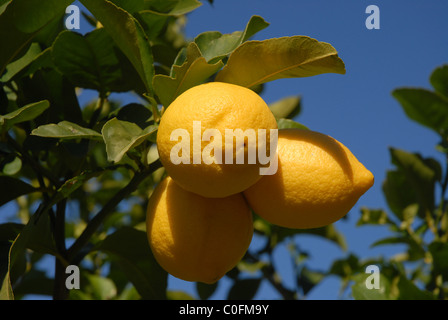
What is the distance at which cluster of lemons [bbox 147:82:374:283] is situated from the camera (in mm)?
820

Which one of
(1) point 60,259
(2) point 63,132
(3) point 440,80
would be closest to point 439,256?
(3) point 440,80

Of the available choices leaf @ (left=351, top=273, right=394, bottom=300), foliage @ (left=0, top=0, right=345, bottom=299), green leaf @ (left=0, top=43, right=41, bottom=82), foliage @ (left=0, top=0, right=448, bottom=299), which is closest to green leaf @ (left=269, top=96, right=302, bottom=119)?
foliage @ (left=0, top=0, right=448, bottom=299)

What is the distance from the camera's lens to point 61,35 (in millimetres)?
1106

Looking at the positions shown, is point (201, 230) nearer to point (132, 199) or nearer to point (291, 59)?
point (291, 59)

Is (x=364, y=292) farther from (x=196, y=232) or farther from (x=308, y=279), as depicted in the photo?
(x=196, y=232)

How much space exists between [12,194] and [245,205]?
1.85 feet

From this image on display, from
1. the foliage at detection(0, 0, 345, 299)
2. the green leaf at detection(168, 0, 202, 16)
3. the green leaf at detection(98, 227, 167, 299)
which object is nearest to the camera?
the foliage at detection(0, 0, 345, 299)

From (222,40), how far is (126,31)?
22 centimetres

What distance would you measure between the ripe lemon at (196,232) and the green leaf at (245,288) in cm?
95

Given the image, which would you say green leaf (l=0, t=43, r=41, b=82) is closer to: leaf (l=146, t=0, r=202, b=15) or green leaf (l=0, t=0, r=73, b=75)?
green leaf (l=0, t=0, r=73, b=75)

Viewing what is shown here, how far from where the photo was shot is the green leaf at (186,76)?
34.5 inches

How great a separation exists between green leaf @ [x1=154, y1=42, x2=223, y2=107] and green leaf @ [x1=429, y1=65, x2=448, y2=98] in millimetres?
1292

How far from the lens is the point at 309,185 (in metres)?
0.88

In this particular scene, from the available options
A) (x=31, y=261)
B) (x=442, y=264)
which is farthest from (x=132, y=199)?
(x=442, y=264)
